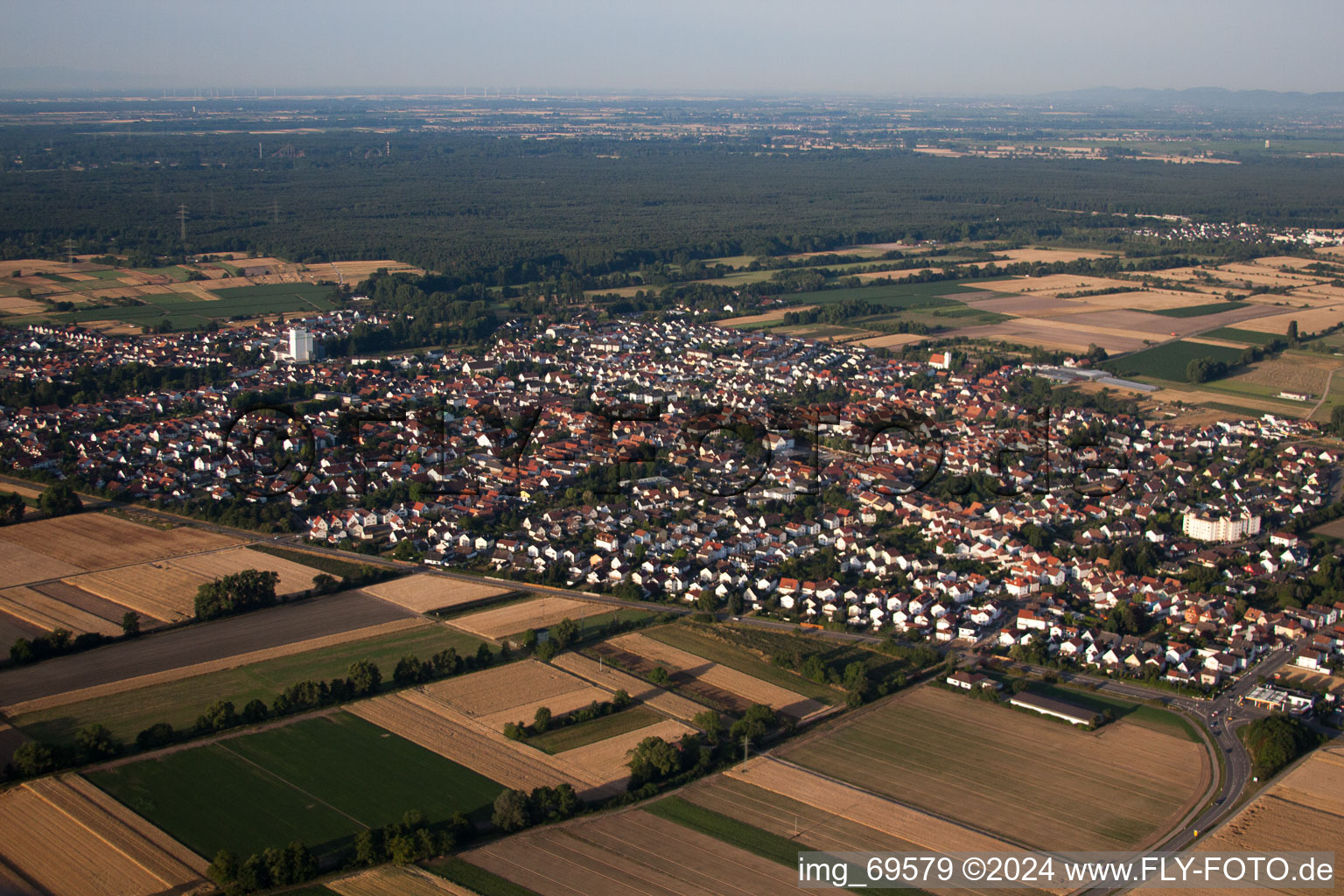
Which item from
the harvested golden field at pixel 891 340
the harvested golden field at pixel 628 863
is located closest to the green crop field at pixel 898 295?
the harvested golden field at pixel 891 340

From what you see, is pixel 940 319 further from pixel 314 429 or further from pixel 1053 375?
pixel 314 429

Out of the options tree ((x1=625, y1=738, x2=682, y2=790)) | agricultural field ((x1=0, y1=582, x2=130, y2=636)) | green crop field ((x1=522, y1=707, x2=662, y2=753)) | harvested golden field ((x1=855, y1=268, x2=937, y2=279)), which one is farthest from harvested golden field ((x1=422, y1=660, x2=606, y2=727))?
harvested golden field ((x1=855, y1=268, x2=937, y2=279))

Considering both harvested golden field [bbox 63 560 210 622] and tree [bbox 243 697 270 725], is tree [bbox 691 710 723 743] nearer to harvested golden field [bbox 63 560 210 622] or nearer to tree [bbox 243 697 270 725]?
tree [bbox 243 697 270 725]

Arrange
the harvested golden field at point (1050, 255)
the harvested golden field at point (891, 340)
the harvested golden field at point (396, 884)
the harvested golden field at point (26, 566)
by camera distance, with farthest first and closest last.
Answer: the harvested golden field at point (1050, 255) → the harvested golden field at point (891, 340) → the harvested golden field at point (26, 566) → the harvested golden field at point (396, 884)

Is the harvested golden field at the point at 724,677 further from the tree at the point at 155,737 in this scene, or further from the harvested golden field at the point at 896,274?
the harvested golden field at the point at 896,274

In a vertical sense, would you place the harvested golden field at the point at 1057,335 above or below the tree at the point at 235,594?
above

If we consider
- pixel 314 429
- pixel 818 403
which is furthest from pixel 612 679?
pixel 818 403
